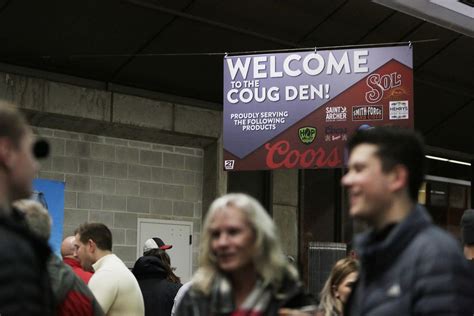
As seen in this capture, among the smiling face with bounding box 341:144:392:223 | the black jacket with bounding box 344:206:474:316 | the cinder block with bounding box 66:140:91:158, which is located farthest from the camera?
the cinder block with bounding box 66:140:91:158

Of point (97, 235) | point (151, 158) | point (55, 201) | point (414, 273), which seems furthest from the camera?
point (151, 158)

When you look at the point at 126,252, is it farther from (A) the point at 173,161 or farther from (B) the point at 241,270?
(B) the point at 241,270

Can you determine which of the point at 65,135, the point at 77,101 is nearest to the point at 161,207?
the point at 65,135

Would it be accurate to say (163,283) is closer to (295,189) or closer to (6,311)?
(6,311)

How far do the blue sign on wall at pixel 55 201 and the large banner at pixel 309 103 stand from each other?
2.85 metres

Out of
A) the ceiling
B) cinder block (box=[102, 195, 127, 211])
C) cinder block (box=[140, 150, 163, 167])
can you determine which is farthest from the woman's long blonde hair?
cinder block (box=[140, 150, 163, 167])

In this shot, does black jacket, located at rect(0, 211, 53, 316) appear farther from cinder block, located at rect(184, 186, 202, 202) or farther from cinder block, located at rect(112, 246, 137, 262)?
cinder block, located at rect(184, 186, 202, 202)

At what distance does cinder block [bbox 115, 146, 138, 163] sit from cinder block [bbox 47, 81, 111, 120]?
2.63ft

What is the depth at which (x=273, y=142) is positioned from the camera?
1041 centimetres

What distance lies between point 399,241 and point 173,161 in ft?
35.3

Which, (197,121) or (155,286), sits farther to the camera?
(197,121)

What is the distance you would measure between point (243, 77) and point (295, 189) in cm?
493

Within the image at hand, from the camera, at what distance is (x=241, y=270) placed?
12.6ft

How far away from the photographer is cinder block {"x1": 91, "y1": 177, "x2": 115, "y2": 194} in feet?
42.6
